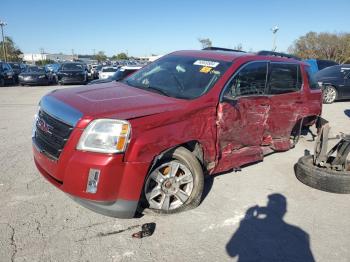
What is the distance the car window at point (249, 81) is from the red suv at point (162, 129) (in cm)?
1

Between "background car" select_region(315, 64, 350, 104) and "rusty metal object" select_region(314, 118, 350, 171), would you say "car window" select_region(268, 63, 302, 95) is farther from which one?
"background car" select_region(315, 64, 350, 104)

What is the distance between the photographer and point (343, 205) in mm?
4207

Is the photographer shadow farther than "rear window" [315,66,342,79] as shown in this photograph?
No

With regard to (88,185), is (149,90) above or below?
above

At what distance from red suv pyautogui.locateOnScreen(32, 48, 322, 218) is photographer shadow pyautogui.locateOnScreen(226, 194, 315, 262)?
0.68m

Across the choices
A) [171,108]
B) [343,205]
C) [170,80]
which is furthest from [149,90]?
[343,205]

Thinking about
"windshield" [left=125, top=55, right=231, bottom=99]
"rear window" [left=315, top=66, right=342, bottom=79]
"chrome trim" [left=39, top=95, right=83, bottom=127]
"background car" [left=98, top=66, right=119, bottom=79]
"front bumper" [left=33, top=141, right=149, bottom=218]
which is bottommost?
"background car" [left=98, top=66, right=119, bottom=79]

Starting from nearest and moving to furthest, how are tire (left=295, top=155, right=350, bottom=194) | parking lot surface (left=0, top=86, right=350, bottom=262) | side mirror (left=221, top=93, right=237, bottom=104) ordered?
parking lot surface (left=0, top=86, right=350, bottom=262) < side mirror (left=221, top=93, right=237, bottom=104) < tire (left=295, top=155, right=350, bottom=194)

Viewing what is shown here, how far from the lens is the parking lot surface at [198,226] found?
3045 millimetres

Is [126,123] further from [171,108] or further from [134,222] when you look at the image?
[134,222]

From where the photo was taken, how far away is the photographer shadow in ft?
10.2

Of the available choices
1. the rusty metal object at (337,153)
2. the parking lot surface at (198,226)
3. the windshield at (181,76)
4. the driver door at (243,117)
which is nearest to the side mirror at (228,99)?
the driver door at (243,117)

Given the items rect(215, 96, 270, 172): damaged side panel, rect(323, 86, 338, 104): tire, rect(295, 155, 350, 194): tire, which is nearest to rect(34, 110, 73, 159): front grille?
rect(215, 96, 270, 172): damaged side panel

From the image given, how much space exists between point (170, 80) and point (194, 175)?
1.41 metres
